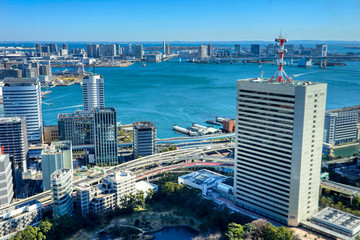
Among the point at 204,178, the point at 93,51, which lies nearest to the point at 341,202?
the point at 204,178

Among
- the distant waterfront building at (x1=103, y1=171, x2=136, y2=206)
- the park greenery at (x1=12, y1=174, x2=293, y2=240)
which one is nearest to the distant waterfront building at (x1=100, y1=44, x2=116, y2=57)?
the distant waterfront building at (x1=103, y1=171, x2=136, y2=206)

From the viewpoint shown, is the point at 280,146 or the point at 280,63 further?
the point at 280,63

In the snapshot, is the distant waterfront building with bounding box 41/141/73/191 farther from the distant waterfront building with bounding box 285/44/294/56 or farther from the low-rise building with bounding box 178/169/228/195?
the distant waterfront building with bounding box 285/44/294/56

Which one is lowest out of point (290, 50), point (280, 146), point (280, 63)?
point (280, 146)

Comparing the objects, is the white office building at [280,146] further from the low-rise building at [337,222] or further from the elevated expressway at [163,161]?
the elevated expressway at [163,161]

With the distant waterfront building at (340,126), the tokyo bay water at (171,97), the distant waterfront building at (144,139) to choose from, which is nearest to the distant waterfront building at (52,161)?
the distant waterfront building at (144,139)

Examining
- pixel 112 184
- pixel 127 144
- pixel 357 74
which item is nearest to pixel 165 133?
pixel 127 144

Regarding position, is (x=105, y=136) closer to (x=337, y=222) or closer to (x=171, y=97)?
(x=337, y=222)

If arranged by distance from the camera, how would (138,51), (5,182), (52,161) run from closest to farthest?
(5,182), (52,161), (138,51)
